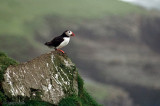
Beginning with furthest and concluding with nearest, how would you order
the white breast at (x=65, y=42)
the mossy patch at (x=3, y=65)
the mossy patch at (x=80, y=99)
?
the white breast at (x=65, y=42), the mossy patch at (x=80, y=99), the mossy patch at (x=3, y=65)

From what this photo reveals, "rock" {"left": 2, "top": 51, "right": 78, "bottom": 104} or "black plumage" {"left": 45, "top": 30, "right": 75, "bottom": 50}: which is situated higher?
"black plumage" {"left": 45, "top": 30, "right": 75, "bottom": 50}

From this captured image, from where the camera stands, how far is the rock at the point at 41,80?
1545 cm

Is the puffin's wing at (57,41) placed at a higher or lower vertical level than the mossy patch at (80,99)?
higher

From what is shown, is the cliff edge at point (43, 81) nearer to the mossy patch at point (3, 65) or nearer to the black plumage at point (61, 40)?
the mossy patch at point (3, 65)

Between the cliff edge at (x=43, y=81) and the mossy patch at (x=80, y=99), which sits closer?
the cliff edge at (x=43, y=81)

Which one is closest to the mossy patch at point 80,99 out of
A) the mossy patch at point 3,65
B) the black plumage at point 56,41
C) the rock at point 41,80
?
the rock at point 41,80

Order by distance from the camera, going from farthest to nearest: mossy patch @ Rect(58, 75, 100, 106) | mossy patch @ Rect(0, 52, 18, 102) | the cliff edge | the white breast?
the white breast < mossy patch @ Rect(58, 75, 100, 106) < the cliff edge < mossy patch @ Rect(0, 52, 18, 102)

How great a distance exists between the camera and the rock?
50.7 ft

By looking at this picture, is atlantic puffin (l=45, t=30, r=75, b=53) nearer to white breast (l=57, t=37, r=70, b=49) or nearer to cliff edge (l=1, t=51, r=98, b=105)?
white breast (l=57, t=37, r=70, b=49)

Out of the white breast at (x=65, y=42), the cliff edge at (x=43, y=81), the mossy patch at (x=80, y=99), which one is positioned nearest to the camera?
the cliff edge at (x=43, y=81)

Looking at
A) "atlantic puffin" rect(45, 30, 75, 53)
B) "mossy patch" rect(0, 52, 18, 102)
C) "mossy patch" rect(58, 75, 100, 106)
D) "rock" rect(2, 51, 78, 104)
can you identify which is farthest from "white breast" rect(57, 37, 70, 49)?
Answer: "mossy patch" rect(0, 52, 18, 102)

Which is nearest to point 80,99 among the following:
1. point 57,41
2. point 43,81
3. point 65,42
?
point 43,81

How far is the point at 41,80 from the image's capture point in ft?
51.7

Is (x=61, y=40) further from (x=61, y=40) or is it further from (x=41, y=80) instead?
(x=41, y=80)
